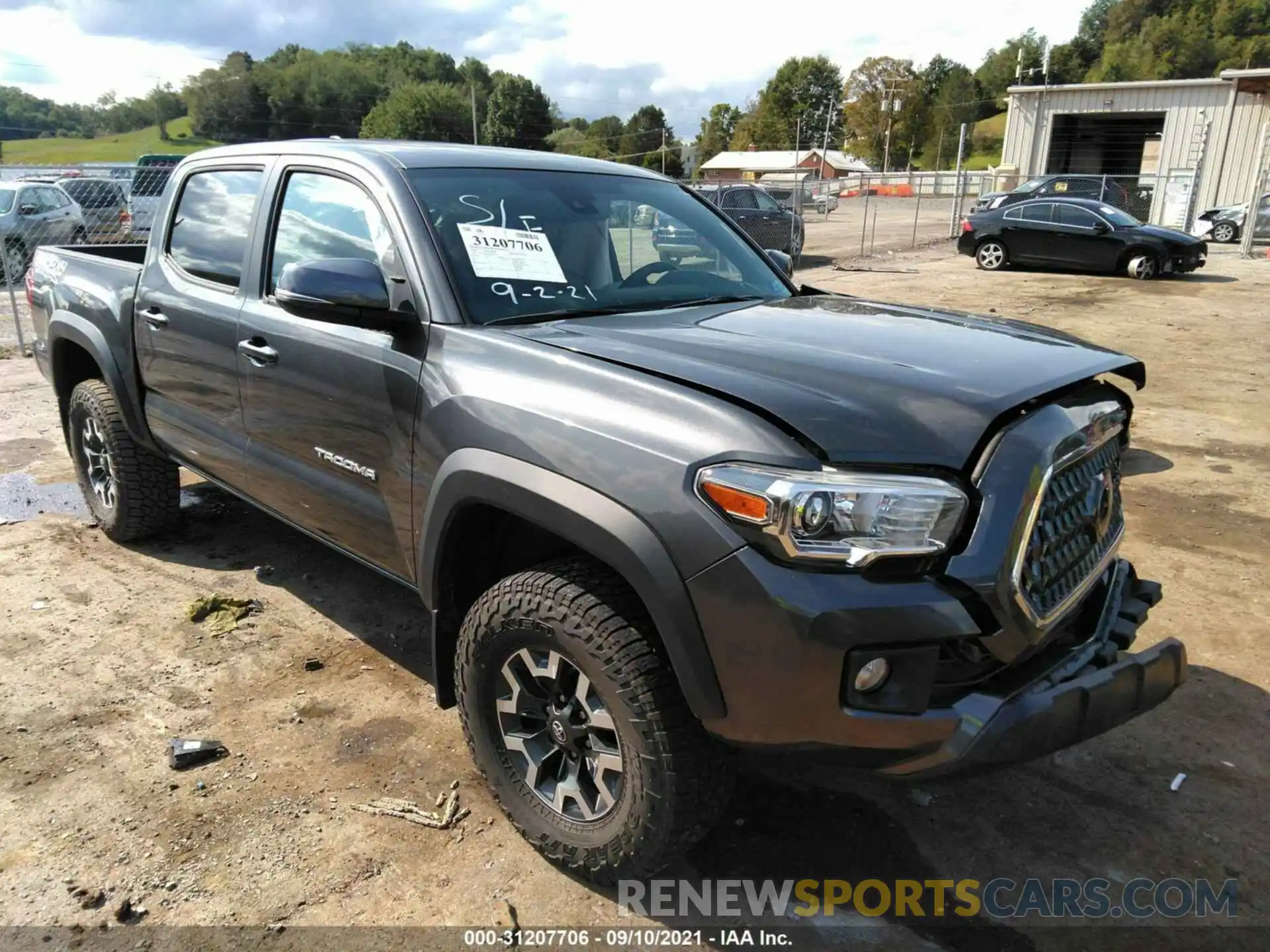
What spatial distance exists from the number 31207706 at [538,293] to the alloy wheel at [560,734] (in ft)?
3.57

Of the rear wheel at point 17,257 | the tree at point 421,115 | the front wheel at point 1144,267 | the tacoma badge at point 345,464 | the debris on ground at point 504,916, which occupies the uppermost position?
the tree at point 421,115

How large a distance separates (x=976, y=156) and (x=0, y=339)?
4051 inches

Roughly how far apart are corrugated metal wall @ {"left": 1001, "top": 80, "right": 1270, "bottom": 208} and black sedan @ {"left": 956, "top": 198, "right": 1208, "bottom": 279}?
16.7 meters

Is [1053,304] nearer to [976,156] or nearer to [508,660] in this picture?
[508,660]

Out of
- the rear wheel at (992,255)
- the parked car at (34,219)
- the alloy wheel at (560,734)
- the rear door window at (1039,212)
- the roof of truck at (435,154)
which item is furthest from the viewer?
the rear wheel at (992,255)

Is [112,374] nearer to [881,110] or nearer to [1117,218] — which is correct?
[1117,218]

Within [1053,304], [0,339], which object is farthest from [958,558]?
[1053,304]

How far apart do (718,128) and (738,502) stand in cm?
14465

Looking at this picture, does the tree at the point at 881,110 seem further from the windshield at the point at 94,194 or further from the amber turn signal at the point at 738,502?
the amber turn signal at the point at 738,502

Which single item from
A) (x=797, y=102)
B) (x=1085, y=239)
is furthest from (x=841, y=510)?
(x=797, y=102)

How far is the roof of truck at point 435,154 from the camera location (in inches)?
124

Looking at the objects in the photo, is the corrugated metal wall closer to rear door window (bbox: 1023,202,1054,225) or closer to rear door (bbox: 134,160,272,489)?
rear door window (bbox: 1023,202,1054,225)

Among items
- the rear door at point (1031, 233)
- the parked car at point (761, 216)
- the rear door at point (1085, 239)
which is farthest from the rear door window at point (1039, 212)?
the parked car at point (761, 216)

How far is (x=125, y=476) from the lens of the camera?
177 inches
